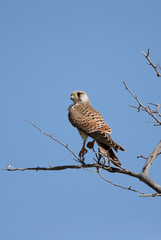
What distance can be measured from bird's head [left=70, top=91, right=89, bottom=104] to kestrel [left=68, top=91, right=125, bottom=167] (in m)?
0.07

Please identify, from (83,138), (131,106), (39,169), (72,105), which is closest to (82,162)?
(39,169)

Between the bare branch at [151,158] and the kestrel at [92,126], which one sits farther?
the kestrel at [92,126]

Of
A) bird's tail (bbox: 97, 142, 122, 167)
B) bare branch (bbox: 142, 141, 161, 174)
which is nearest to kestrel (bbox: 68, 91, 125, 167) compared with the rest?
bird's tail (bbox: 97, 142, 122, 167)

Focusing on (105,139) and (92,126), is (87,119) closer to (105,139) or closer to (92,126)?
(92,126)

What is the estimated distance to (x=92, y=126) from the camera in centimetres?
414

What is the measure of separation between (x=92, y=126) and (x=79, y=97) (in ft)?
4.15

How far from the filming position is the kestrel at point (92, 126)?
11.9 ft

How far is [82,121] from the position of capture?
14.3 feet

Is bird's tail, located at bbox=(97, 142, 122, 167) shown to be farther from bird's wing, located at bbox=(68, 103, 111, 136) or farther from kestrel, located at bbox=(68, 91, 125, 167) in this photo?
bird's wing, located at bbox=(68, 103, 111, 136)

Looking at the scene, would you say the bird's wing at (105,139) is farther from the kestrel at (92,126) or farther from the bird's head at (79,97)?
the bird's head at (79,97)

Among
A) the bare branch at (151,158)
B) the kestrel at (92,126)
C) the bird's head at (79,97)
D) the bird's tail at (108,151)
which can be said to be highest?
the bird's head at (79,97)

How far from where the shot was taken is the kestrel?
361cm

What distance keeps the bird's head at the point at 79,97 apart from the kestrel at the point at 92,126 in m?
0.07

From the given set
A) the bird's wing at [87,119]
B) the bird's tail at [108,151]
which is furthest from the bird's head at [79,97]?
the bird's tail at [108,151]
